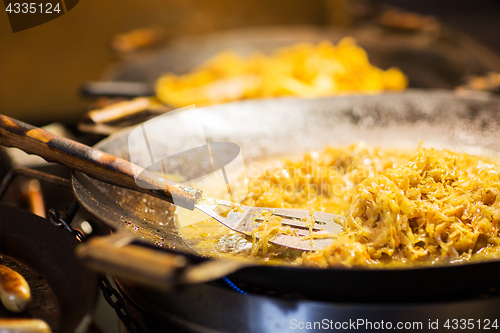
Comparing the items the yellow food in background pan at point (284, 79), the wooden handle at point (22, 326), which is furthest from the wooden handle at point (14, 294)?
the yellow food in background pan at point (284, 79)

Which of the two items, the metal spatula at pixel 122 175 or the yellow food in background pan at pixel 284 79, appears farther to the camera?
the yellow food in background pan at pixel 284 79

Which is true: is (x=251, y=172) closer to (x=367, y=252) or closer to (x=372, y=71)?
(x=367, y=252)

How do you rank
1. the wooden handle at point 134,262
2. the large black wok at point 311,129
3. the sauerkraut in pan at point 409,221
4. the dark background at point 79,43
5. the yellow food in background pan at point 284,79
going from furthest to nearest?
the dark background at point 79,43
the yellow food in background pan at point 284,79
the large black wok at point 311,129
the sauerkraut in pan at point 409,221
the wooden handle at point 134,262

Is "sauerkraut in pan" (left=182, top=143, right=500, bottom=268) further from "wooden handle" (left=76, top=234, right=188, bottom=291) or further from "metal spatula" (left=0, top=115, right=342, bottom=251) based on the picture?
"wooden handle" (left=76, top=234, right=188, bottom=291)

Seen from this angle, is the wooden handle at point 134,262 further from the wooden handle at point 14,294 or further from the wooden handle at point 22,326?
the wooden handle at point 14,294

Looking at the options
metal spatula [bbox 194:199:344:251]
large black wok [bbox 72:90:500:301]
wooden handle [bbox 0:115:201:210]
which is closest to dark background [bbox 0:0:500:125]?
large black wok [bbox 72:90:500:301]

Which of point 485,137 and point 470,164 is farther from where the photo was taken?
point 485,137

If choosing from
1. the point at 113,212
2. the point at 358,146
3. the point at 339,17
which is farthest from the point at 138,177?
the point at 339,17
